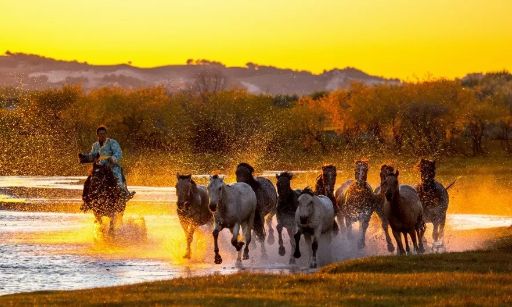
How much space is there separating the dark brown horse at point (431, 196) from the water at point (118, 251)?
0.76 metres

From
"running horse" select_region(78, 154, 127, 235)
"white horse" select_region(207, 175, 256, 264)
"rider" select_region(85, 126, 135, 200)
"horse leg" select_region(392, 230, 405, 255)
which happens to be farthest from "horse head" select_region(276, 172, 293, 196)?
"running horse" select_region(78, 154, 127, 235)

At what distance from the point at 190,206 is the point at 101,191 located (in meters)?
4.34

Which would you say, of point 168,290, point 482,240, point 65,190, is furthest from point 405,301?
point 65,190

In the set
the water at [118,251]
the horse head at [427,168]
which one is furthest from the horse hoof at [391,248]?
the horse head at [427,168]

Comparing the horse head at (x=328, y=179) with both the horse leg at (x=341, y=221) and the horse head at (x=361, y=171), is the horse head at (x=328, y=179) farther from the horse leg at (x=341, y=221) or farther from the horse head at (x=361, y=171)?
the horse leg at (x=341, y=221)

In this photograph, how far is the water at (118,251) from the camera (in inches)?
875

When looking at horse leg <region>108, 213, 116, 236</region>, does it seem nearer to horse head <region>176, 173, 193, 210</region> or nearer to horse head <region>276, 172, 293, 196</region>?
horse head <region>176, 173, 193, 210</region>

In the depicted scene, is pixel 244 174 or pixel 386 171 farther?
pixel 244 174

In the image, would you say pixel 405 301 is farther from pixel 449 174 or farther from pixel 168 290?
pixel 449 174

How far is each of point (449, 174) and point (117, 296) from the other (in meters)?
58.0

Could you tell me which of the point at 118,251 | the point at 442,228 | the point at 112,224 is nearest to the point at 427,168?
the point at 442,228

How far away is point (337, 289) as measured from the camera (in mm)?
18219

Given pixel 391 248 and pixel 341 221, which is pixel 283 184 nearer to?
pixel 391 248

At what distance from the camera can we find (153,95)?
434 feet
